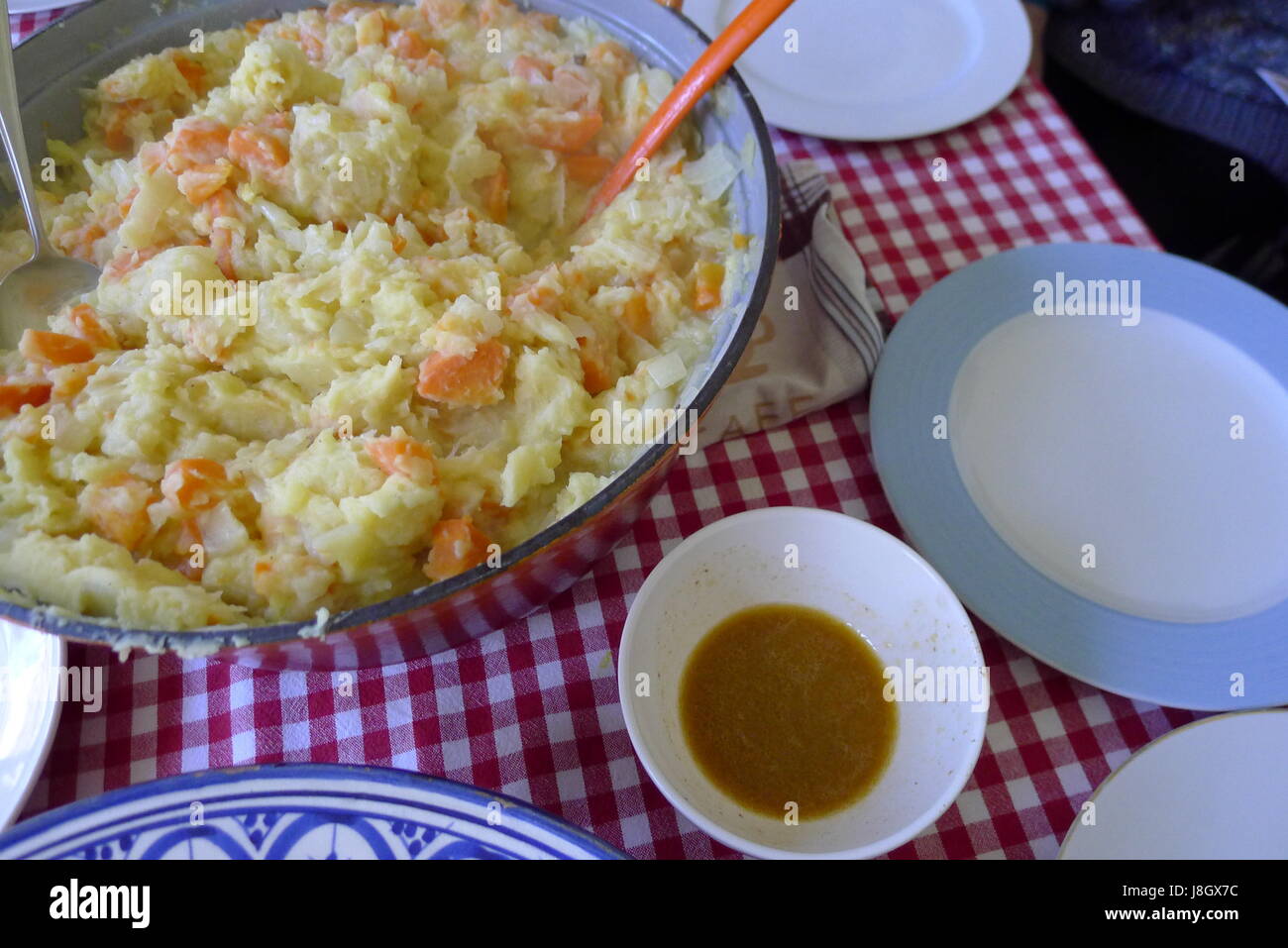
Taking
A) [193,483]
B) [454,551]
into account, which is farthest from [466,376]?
[193,483]

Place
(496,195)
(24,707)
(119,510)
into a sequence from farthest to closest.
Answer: (496,195)
(24,707)
(119,510)

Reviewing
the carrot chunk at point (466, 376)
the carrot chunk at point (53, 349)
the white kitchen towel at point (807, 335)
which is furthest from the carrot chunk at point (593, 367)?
the carrot chunk at point (53, 349)

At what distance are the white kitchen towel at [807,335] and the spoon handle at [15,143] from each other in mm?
1482

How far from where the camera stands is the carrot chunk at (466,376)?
164 centimetres

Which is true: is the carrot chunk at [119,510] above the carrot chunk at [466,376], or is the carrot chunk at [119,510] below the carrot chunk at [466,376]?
below

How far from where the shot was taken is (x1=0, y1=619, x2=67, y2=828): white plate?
156cm

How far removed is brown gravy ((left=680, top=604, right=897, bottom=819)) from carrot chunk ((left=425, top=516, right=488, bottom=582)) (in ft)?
1.55

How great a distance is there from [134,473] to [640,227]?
3.64 ft

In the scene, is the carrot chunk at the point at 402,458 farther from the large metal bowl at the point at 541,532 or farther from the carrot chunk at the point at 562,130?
the carrot chunk at the point at 562,130

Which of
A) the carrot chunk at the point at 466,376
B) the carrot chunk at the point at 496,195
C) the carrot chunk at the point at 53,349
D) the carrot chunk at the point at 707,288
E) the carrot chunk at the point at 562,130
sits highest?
the carrot chunk at the point at 562,130

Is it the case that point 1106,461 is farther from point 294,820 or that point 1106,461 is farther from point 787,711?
point 294,820

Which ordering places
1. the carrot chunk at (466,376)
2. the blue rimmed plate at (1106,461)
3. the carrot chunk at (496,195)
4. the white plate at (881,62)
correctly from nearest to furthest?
the carrot chunk at (466,376) → the blue rimmed plate at (1106,461) → the carrot chunk at (496,195) → the white plate at (881,62)

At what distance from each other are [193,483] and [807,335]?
144cm

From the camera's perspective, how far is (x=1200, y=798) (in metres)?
1.58
